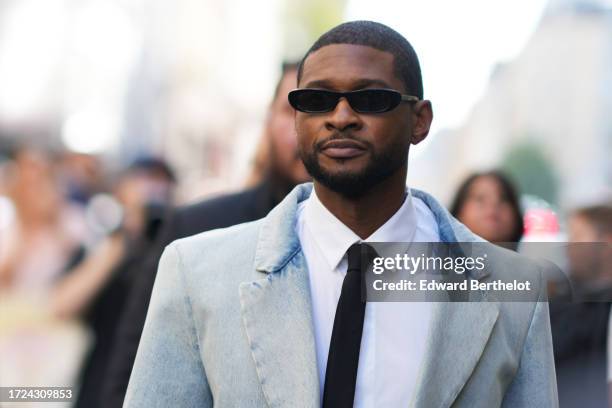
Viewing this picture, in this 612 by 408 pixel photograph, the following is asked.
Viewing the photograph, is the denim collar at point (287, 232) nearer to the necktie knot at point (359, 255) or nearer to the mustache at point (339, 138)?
the necktie knot at point (359, 255)

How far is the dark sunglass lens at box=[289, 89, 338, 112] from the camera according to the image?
2545 millimetres

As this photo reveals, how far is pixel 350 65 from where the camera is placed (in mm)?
2564

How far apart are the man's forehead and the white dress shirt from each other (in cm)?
32

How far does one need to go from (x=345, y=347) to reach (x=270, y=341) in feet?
0.58

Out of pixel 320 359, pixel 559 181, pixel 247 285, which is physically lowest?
pixel 320 359

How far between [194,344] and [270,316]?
196 millimetres

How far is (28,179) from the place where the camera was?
7.04 m

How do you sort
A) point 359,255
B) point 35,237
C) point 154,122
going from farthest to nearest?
point 154,122
point 35,237
point 359,255

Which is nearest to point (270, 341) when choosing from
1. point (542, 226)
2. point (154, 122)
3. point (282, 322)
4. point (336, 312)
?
point (282, 322)

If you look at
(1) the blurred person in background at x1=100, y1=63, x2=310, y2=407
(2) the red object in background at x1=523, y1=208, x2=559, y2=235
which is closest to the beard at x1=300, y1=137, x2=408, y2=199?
(1) the blurred person in background at x1=100, y1=63, x2=310, y2=407

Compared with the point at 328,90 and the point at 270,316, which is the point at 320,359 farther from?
the point at 328,90

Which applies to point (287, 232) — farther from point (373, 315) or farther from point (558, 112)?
point (558, 112)

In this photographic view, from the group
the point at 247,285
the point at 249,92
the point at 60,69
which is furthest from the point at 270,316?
the point at 249,92

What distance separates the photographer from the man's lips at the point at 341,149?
2.52 meters
